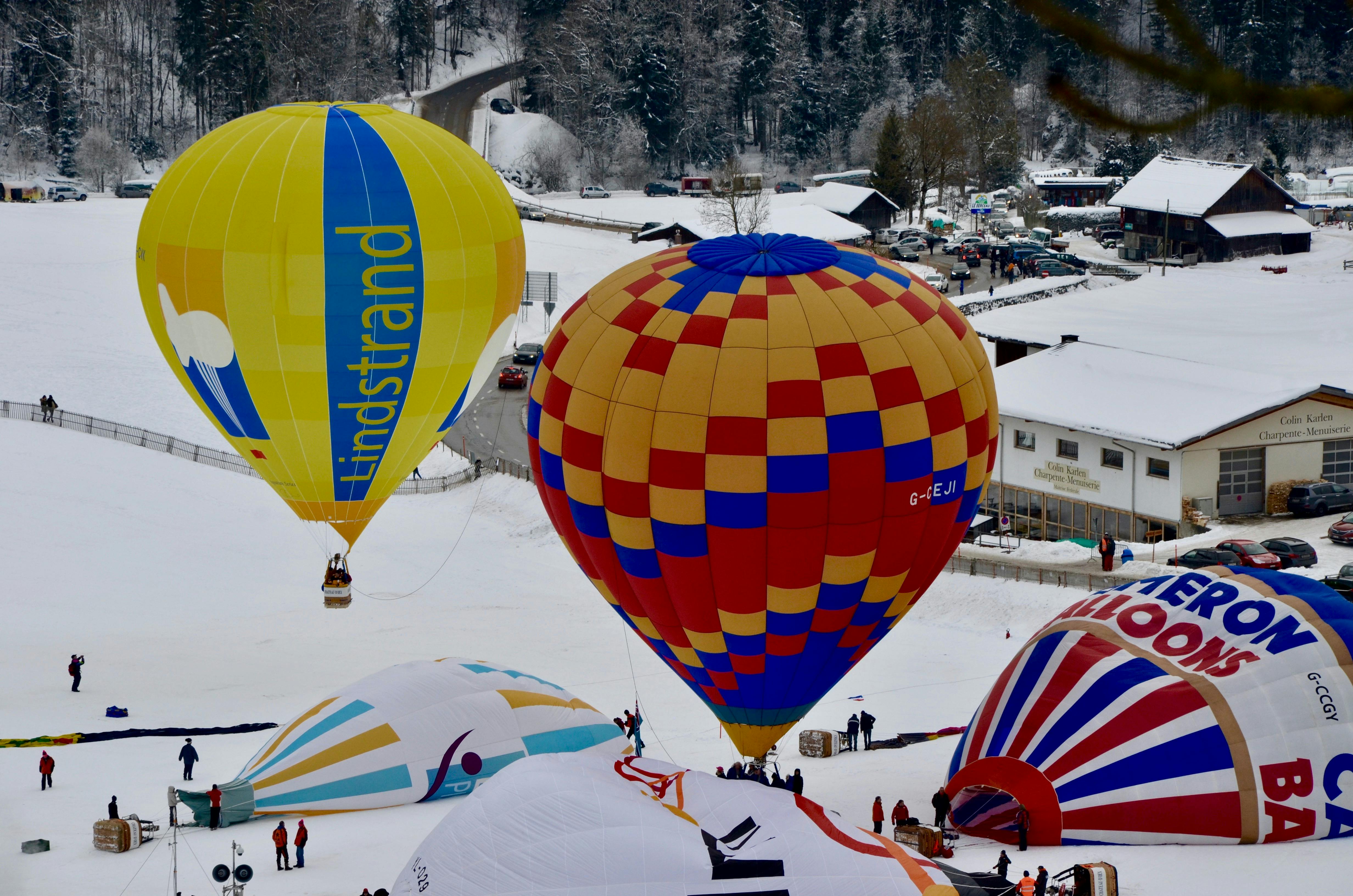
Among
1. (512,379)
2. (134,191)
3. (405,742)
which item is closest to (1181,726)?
(405,742)

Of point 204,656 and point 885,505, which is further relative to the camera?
point 204,656

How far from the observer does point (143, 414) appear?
4875 cm

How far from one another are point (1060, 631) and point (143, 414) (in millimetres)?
35390

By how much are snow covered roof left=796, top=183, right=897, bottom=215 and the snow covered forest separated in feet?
33.1

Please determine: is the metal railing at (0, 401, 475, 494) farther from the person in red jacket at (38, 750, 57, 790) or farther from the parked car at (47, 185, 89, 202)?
the parked car at (47, 185, 89, 202)

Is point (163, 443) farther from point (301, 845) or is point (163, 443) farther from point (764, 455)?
point (764, 455)

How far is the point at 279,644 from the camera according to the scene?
103 feet

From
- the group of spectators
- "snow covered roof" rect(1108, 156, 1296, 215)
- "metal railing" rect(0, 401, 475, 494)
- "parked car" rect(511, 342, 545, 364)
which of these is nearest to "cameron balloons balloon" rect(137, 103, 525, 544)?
the group of spectators

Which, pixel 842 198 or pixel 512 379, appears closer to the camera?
pixel 512 379

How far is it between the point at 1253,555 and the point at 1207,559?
0.86 meters

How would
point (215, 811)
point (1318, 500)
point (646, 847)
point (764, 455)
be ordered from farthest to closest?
point (1318, 500) < point (215, 811) < point (764, 455) < point (646, 847)

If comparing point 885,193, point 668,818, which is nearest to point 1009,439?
point 668,818

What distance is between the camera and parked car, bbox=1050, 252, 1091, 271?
A: 7406cm

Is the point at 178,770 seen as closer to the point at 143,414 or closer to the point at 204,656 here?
the point at 204,656
